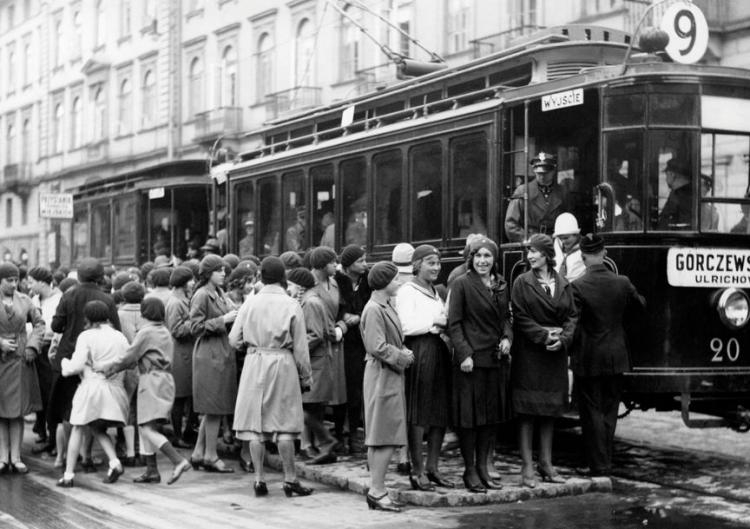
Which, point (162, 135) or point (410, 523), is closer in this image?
point (410, 523)

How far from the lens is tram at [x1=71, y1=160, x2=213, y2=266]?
69.6 ft

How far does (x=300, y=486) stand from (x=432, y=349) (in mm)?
1495

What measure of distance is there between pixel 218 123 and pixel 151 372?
1150 inches

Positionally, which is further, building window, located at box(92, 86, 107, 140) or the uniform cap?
building window, located at box(92, 86, 107, 140)

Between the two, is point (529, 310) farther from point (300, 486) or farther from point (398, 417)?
point (300, 486)

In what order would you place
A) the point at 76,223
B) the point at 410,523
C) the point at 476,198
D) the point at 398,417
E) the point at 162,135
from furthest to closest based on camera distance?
1. the point at 162,135
2. the point at 76,223
3. the point at 476,198
4. the point at 398,417
5. the point at 410,523

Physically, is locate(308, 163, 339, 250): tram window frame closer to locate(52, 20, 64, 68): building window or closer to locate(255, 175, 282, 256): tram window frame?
locate(255, 175, 282, 256): tram window frame

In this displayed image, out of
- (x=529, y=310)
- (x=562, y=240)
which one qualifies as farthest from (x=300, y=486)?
(x=562, y=240)

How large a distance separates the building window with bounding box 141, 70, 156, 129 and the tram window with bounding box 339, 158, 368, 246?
1217 inches

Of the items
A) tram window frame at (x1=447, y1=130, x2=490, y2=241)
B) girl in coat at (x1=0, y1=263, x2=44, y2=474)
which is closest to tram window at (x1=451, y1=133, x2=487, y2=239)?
tram window frame at (x1=447, y1=130, x2=490, y2=241)

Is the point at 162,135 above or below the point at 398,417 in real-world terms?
above

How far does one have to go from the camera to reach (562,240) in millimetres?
10648

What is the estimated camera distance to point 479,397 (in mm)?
9172

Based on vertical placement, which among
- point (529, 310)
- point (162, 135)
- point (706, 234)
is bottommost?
point (529, 310)
